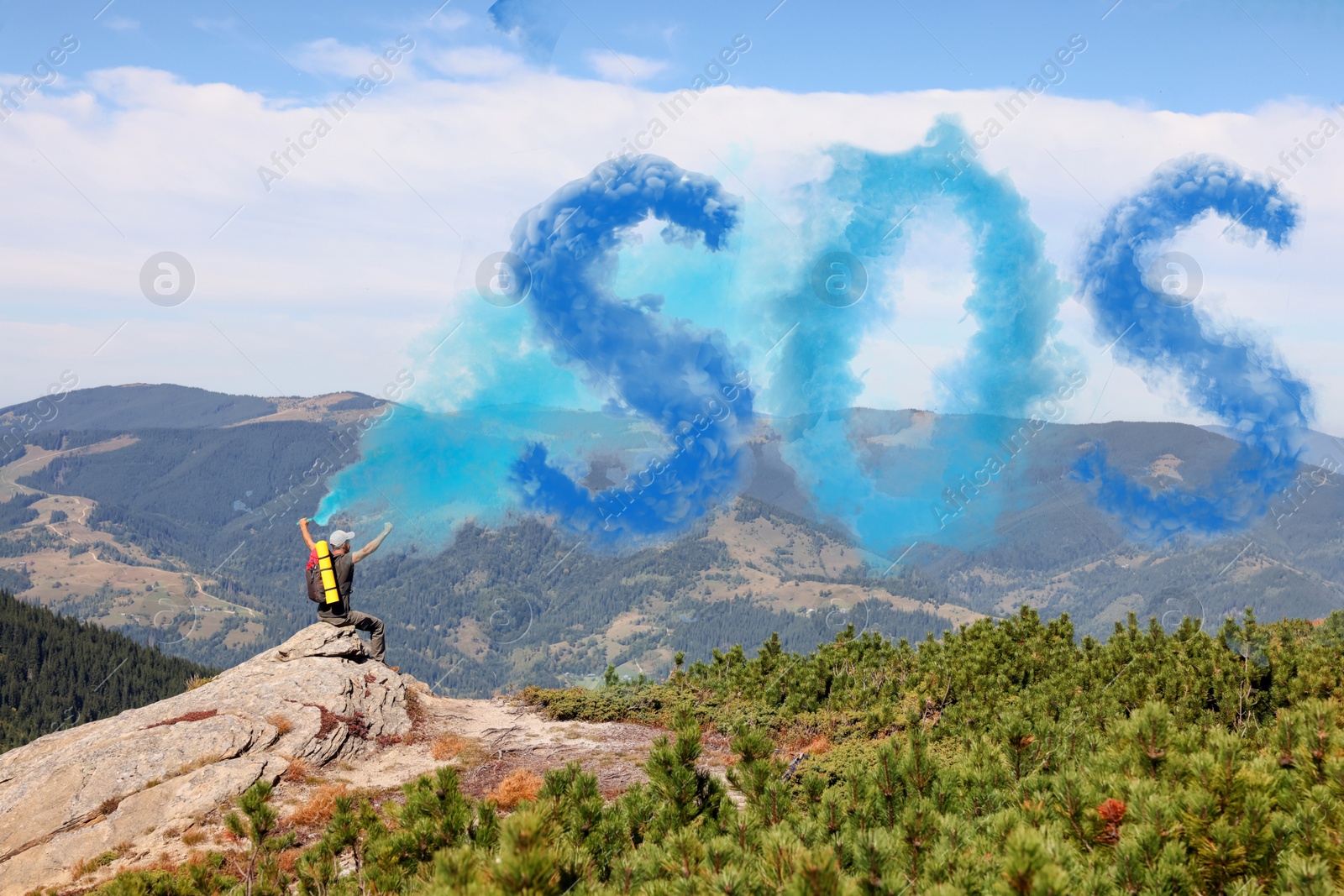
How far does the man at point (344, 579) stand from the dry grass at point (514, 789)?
23.7 ft

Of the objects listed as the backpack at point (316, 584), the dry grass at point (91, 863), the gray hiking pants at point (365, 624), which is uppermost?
the backpack at point (316, 584)

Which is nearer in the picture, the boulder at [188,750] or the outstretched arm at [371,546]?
the boulder at [188,750]

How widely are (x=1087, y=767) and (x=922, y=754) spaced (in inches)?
73.4

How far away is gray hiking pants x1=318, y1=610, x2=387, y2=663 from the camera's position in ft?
88.2

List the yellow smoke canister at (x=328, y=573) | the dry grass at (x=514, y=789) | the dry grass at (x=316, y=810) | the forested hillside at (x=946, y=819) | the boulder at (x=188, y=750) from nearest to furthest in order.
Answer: the forested hillside at (x=946, y=819) < the boulder at (x=188, y=750) < the dry grass at (x=316, y=810) < the dry grass at (x=514, y=789) < the yellow smoke canister at (x=328, y=573)

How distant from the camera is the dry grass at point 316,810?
18.4 metres

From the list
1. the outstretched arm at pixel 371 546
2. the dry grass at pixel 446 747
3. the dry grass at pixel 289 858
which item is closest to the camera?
the dry grass at pixel 289 858

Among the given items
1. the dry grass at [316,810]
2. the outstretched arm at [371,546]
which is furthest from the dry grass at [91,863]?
the outstretched arm at [371,546]

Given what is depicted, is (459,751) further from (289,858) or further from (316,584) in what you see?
(289,858)

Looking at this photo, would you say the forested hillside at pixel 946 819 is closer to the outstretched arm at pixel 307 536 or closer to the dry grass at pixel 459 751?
the dry grass at pixel 459 751

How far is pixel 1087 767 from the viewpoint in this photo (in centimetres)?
914

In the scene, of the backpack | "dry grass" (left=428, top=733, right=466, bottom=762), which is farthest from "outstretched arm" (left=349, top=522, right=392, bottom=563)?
"dry grass" (left=428, top=733, right=466, bottom=762)

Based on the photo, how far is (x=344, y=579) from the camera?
2573 cm

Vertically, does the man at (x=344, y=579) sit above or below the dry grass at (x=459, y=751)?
above
